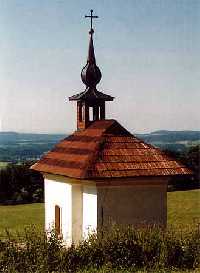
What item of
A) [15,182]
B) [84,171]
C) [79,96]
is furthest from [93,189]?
[15,182]

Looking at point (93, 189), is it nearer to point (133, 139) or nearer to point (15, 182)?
point (133, 139)

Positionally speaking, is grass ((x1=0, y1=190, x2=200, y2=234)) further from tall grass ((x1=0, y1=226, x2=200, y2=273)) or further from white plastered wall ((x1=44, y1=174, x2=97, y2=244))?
tall grass ((x1=0, y1=226, x2=200, y2=273))

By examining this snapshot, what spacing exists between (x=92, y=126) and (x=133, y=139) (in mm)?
1569

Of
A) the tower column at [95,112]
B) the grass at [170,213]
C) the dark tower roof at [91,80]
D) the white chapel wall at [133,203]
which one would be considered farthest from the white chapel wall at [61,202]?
the grass at [170,213]

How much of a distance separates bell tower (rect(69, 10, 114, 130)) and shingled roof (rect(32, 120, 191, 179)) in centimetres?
58

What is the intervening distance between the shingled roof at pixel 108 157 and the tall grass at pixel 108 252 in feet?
7.02

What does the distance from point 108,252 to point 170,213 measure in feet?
69.8

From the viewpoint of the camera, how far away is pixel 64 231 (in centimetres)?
1515

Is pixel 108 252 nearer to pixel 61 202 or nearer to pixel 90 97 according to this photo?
pixel 61 202

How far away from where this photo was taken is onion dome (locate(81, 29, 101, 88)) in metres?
17.1

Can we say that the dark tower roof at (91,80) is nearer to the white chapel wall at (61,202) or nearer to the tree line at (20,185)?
the white chapel wall at (61,202)

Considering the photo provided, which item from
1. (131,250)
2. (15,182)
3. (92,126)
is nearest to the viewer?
(131,250)

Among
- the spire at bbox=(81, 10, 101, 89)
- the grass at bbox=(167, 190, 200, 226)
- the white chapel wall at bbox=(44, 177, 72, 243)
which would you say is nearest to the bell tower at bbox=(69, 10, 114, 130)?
the spire at bbox=(81, 10, 101, 89)

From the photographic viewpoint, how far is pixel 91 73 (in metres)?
17.1
